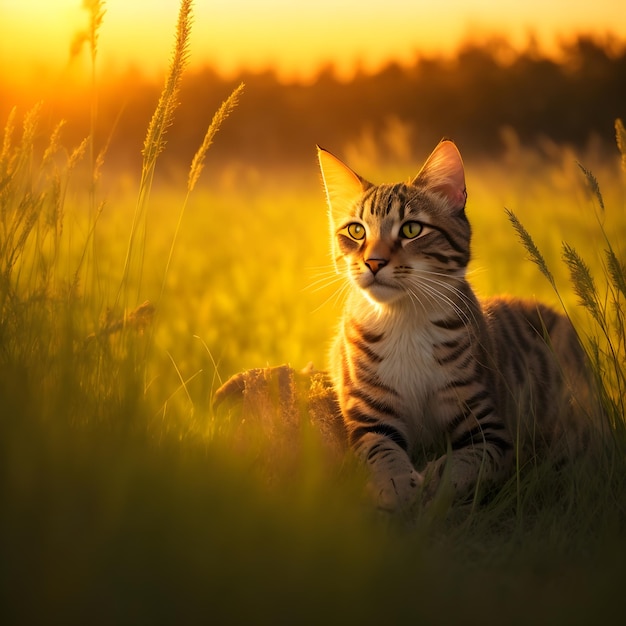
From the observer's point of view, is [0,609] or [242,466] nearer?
[0,609]

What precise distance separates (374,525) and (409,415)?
47.6 inches

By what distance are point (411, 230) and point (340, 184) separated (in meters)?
0.63

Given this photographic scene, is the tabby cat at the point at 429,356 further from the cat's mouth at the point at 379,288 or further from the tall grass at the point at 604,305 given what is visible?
the tall grass at the point at 604,305

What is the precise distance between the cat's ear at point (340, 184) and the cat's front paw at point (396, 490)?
5.09 ft

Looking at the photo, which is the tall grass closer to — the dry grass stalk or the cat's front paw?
the cat's front paw

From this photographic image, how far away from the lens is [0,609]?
1856mm

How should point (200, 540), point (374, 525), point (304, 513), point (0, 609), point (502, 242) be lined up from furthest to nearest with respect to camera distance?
point (502, 242) → point (374, 525) → point (304, 513) → point (200, 540) → point (0, 609)

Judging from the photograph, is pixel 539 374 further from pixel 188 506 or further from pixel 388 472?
pixel 188 506

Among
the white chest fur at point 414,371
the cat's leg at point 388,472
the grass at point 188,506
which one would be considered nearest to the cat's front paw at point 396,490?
the cat's leg at point 388,472

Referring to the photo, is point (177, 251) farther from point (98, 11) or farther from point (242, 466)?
point (242, 466)

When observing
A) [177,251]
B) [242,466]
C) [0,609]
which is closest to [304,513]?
[242,466]

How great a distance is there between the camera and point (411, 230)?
3869 mm

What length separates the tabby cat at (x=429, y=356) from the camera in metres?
3.64

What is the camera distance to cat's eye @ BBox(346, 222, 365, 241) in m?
4.01
